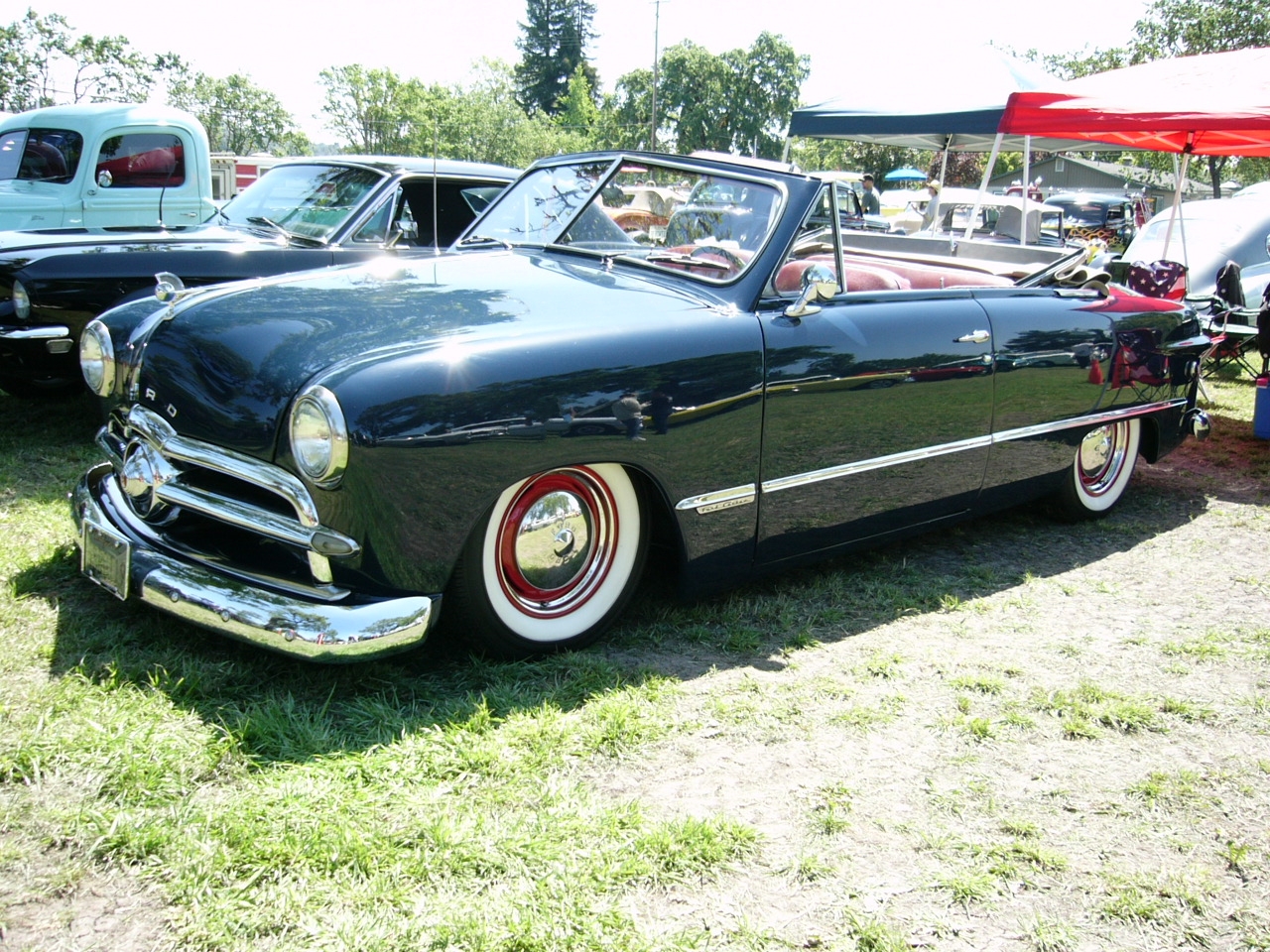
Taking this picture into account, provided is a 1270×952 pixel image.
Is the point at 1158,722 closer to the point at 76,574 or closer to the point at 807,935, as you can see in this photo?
the point at 807,935

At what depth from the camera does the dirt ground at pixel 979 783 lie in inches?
84.4

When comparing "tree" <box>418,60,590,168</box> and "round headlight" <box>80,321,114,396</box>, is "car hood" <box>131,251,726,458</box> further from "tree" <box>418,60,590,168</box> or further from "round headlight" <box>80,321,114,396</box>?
"tree" <box>418,60,590,168</box>

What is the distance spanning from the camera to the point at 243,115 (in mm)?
55375

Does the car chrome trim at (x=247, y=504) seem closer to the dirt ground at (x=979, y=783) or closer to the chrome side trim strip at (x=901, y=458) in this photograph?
the dirt ground at (x=979, y=783)

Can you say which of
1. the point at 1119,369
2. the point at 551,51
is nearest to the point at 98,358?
the point at 1119,369

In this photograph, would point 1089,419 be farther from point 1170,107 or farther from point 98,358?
point 1170,107

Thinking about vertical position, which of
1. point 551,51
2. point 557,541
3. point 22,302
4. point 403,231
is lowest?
point 557,541

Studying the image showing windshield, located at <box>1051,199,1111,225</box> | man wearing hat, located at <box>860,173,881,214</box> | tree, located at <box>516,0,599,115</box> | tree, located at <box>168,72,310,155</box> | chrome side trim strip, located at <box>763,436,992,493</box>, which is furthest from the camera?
tree, located at <box>516,0,599,115</box>

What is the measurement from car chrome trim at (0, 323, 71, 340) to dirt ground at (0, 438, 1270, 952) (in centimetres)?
342

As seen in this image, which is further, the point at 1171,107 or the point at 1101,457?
the point at 1171,107

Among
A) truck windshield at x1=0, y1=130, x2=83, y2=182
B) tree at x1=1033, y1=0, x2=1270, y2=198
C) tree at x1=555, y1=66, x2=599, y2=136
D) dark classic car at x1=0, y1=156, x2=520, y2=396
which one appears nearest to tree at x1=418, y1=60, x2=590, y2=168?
tree at x1=555, y1=66, x2=599, y2=136

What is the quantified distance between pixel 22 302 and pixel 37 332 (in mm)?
155

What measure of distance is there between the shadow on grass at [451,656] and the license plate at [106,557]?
0.19 m

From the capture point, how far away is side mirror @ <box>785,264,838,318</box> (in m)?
3.48
